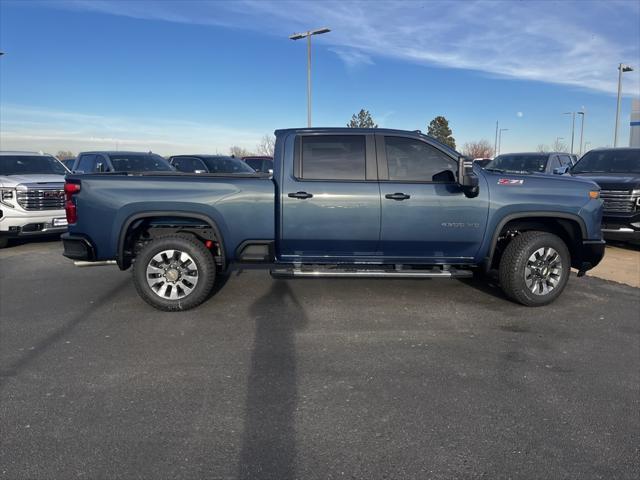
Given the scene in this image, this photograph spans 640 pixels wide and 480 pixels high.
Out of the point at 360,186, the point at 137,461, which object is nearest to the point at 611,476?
the point at 137,461

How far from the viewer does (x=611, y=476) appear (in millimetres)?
2635

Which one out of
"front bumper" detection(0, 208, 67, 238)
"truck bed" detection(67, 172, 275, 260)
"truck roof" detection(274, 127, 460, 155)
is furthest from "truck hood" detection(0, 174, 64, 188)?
"truck roof" detection(274, 127, 460, 155)

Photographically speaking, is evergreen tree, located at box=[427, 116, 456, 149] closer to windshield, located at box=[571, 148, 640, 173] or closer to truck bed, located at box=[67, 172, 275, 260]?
windshield, located at box=[571, 148, 640, 173]

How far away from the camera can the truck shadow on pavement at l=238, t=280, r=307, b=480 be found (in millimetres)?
2729


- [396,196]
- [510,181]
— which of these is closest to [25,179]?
[396,196]

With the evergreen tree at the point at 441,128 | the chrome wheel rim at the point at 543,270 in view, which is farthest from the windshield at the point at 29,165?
the evergreen tree at the point at 441,128

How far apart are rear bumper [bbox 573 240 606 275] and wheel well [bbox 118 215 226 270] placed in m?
4.12

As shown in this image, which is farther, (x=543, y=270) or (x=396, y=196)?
(x=543, y=270)

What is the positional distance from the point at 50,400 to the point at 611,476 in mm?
3569

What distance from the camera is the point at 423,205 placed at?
5.34 meters

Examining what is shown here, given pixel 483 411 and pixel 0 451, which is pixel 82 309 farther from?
pixel 483 411

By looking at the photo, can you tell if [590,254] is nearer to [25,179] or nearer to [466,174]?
[466,174]

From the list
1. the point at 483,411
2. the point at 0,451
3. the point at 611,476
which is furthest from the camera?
Answer: the point at 483,411

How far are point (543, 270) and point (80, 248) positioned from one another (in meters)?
5.15
